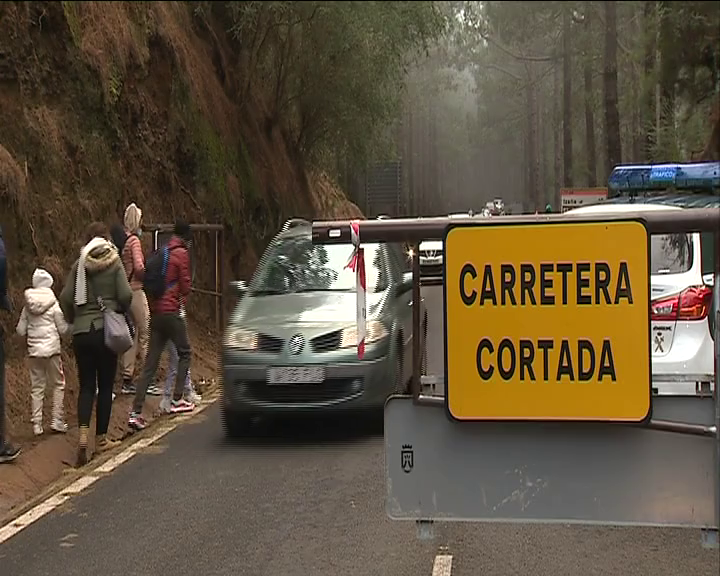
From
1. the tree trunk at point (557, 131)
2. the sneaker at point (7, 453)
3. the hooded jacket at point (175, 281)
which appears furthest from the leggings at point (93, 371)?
the tree trunk at point (557, 131)

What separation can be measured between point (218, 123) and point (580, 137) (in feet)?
151

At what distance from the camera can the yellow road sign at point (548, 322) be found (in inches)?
131

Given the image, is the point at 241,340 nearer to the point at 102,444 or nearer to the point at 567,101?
the point at 102,444

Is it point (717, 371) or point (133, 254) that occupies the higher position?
point (133, 254)

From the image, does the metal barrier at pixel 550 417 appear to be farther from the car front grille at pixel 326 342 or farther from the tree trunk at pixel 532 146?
the tree trunk at pixel 532 146

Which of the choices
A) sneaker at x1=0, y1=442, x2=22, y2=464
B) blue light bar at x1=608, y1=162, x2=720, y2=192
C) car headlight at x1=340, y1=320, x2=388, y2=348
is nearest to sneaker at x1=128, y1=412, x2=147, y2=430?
sneaker at x1=0, y1=442, x2=22, y2=464

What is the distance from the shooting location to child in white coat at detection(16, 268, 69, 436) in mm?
8320

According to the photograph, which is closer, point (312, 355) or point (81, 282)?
point (81, 282)

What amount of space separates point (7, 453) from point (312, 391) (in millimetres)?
2522

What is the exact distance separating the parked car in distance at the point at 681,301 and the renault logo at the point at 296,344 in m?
3.08

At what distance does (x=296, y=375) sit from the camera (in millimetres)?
8461

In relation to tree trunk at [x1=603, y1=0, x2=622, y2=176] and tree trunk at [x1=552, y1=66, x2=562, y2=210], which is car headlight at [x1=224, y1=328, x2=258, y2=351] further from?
tree trunk at [x1=552, y1=66, x2=562, y2=210]

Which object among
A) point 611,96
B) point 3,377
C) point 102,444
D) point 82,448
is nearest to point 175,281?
point 102,444

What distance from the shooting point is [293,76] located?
21438 millimetres
